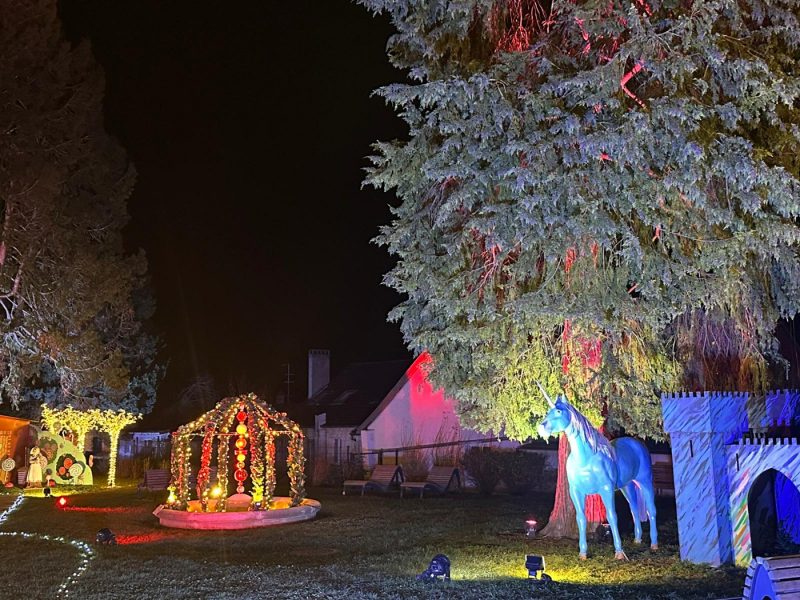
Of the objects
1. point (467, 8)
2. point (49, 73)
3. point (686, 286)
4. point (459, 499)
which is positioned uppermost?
point (49, 73)

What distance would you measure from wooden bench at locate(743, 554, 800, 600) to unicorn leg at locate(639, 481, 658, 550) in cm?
572

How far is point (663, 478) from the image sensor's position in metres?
21.6

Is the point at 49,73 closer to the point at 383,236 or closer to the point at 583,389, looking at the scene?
the point at 383,236

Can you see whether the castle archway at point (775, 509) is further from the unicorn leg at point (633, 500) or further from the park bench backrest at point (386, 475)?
the park bench backrest at point (386, 475)

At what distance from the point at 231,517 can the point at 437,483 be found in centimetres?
896

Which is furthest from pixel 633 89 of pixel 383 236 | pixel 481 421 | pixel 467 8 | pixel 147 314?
pixel 147 314

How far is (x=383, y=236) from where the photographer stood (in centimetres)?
1170

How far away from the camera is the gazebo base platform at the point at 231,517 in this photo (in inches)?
595

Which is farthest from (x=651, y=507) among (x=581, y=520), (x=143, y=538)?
(x=143, y=538)

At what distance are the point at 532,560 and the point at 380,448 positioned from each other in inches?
758

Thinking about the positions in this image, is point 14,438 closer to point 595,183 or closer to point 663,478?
point 663,478

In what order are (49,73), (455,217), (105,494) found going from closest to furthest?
(455,217) → (105,494) → (49,73)

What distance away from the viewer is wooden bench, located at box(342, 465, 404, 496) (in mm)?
22797

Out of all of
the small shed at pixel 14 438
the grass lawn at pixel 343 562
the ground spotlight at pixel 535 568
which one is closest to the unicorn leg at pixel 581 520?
Result: the grass lawn at pixel 343 562
